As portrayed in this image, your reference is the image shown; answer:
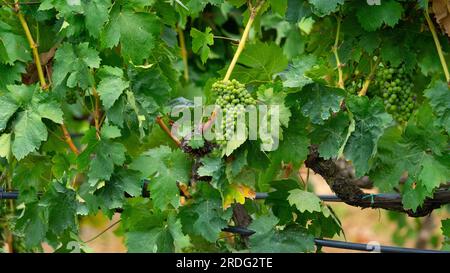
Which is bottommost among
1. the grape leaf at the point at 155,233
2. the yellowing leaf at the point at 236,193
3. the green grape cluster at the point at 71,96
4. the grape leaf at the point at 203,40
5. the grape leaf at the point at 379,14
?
the grape leaf at the point at 155,233

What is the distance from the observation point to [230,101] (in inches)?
105

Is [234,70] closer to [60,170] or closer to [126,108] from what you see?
[126,108]

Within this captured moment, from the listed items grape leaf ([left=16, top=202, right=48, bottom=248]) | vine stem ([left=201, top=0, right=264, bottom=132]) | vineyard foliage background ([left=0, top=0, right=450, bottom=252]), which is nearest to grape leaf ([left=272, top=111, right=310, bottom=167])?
vineyard foliage background ([left=0, top=0, right=450, bottom=252])

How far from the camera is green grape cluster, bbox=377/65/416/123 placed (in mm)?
2963

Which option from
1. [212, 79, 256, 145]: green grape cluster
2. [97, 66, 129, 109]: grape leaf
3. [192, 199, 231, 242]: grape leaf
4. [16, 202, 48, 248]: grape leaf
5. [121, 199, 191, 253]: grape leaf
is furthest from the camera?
[16, 202, 48, 248]: grape leaf

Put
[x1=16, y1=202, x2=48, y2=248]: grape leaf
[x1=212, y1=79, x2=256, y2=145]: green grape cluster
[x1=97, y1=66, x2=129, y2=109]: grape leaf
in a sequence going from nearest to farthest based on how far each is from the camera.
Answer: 1. [x1=212, y1=79, x2=256, y2=145]: green grape cluster
2. [x1=97, y1=66, x2=129, y2=109]: grape leaf
3. [x1=16, y1=202, x2=48, y2=248]: grape leaf

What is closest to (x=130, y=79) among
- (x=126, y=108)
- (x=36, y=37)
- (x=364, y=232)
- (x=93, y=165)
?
(x=126, y=108)

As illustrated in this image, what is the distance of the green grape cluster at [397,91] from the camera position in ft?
9.72

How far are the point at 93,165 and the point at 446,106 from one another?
103 centimetres

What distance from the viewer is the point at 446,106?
A: 2.71 meters

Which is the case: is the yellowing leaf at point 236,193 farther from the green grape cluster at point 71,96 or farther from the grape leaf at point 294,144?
the green grape cluster at point 71,96

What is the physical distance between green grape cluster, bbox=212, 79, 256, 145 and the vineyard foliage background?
63 millimetres

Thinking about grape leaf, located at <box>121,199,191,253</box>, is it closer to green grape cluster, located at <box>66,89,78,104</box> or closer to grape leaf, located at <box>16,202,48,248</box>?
grape leaf, located at <box>16,202,48,248</box>

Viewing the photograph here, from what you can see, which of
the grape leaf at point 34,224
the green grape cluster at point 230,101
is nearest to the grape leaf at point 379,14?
the green grape cluster at point 230,101
